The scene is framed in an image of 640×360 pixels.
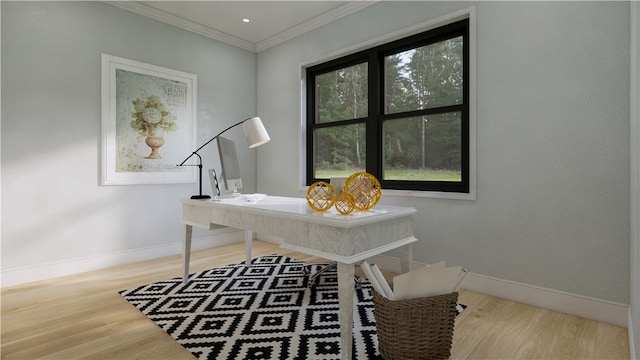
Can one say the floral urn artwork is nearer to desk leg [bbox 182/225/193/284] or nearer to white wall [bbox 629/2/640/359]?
desk leg [bbox 182/225/193/284]

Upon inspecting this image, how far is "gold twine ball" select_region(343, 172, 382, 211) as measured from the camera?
1.74 meters

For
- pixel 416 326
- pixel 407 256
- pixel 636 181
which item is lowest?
pixel 416 326

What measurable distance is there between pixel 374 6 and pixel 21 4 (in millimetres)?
2968

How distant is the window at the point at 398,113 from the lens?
272cm

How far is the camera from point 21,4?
8.82 feet

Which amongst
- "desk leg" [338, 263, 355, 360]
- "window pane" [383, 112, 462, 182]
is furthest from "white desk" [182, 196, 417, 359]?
"window pane" [383, 112, 462, 182]

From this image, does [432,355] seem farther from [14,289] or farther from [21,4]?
[21,4]

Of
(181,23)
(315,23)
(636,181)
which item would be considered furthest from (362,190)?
(181,23)

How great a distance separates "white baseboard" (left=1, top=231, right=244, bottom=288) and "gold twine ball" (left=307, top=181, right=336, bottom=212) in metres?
2.47

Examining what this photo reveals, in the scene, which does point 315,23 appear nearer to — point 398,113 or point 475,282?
point 398,113

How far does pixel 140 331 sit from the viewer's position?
187 cm

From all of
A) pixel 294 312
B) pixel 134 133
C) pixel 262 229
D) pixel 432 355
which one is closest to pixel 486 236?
pixel 432 355

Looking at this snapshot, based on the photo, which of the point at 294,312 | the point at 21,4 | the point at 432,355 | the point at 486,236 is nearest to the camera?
the point at 432,355

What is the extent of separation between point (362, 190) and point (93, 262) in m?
2.78
